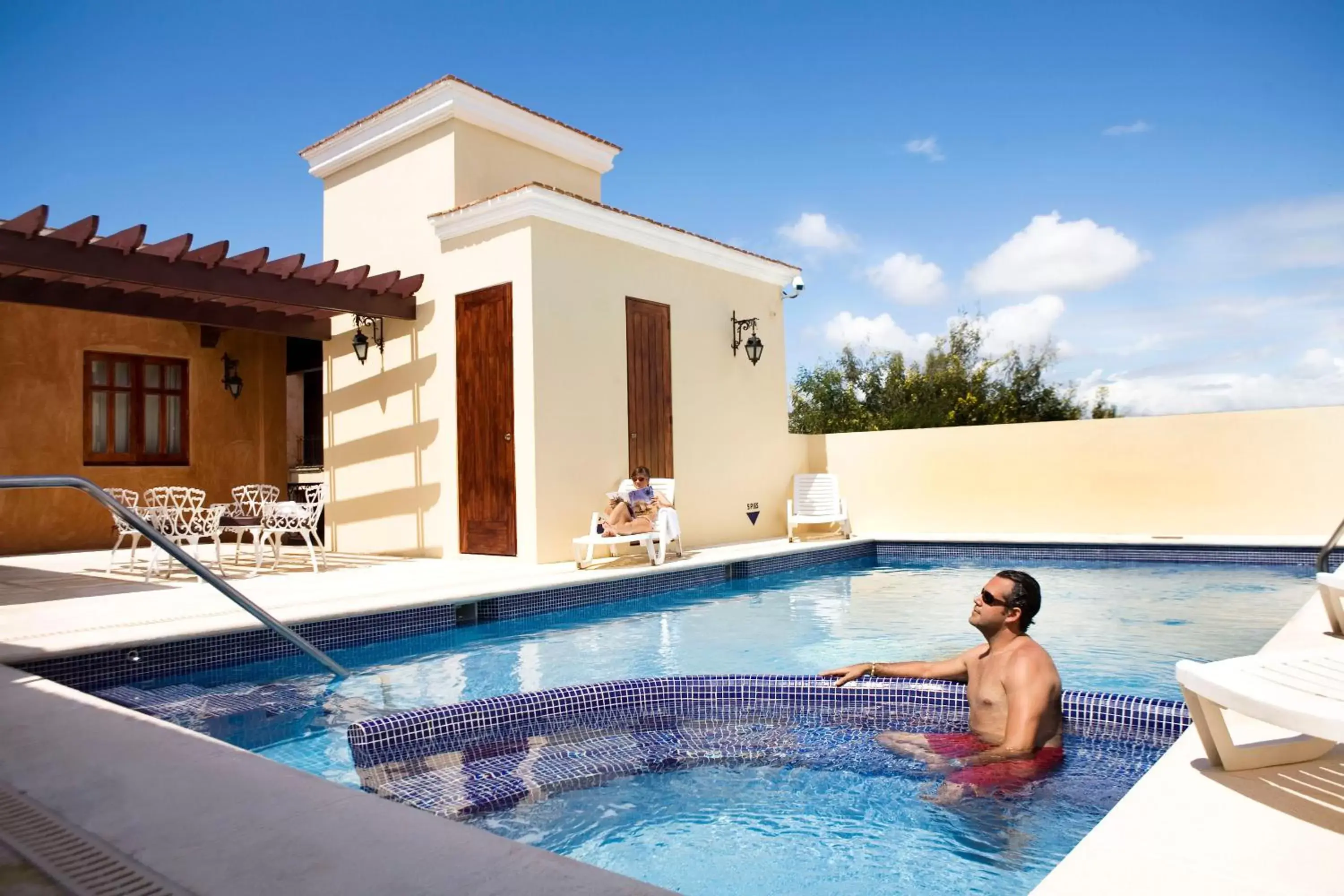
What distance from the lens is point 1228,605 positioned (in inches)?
273

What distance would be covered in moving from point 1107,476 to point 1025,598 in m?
8.93

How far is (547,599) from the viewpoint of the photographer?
22.9ft

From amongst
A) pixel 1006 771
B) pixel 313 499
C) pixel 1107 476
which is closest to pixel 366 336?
pixel 313 499

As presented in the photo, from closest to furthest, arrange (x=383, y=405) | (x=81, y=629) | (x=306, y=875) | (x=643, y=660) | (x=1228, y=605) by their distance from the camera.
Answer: (x=306, y=875), (x=81, y=629), (x=643, y=660), (x=1228, y=605), (x=383, y=405)

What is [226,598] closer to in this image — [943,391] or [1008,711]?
[1008,711]

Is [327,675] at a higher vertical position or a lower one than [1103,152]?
lower

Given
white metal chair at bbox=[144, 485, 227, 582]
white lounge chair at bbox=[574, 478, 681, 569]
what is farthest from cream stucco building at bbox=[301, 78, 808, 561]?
white metal chair at bbox=[144, 485, 227, 582]

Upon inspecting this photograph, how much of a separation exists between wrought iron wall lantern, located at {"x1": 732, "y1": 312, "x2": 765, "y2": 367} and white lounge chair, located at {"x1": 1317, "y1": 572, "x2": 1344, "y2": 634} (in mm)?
7632

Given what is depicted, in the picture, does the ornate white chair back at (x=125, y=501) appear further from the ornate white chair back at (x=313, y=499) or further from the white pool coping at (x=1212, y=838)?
the white pool coping at (x=1212, y=838)

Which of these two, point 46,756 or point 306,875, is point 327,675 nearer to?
point 46,756

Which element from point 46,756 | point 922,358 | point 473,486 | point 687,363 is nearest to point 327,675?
point 46,756

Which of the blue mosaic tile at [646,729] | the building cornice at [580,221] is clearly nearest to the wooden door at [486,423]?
the building cornice at [580,221]

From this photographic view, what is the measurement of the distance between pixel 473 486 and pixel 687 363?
3.10m

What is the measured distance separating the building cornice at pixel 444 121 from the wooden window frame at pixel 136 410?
3.49 m
